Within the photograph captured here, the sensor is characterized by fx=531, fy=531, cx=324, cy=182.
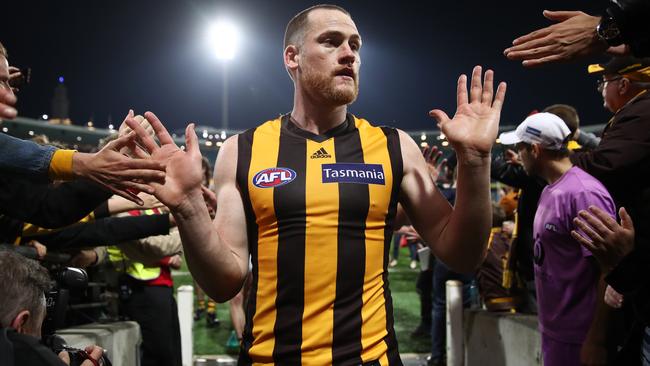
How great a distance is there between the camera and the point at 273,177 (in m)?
2.09

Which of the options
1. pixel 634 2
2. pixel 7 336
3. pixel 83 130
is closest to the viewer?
pixel 7 336

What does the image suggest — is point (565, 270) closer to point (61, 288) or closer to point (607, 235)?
point (607, 235)

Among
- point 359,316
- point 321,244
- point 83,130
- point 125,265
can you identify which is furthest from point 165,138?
point 83,130

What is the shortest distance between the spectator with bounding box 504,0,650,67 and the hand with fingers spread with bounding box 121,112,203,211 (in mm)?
1200

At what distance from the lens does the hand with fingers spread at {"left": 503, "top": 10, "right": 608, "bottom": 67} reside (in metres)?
1.84

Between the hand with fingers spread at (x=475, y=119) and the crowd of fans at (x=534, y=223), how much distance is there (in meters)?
0.18

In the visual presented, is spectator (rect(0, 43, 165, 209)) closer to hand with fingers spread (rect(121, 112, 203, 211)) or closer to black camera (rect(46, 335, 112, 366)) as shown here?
hand with fingers spread (rect(121, 112, 203, 211))

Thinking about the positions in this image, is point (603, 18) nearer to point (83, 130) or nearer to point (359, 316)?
point (359, 316)

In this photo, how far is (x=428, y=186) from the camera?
2162 millimetres

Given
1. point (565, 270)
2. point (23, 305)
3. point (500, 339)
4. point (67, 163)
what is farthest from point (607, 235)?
point (500, 339)

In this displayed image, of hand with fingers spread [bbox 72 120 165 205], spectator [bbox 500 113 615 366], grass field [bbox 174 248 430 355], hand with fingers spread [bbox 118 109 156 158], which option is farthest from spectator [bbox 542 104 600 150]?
grass field [bbox 174 248 430 355]

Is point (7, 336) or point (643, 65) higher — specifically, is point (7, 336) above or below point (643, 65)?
below

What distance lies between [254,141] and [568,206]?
179cm

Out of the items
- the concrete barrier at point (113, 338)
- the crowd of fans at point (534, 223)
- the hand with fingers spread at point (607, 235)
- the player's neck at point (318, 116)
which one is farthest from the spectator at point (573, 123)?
the concrete barrier at point (113, 338)
